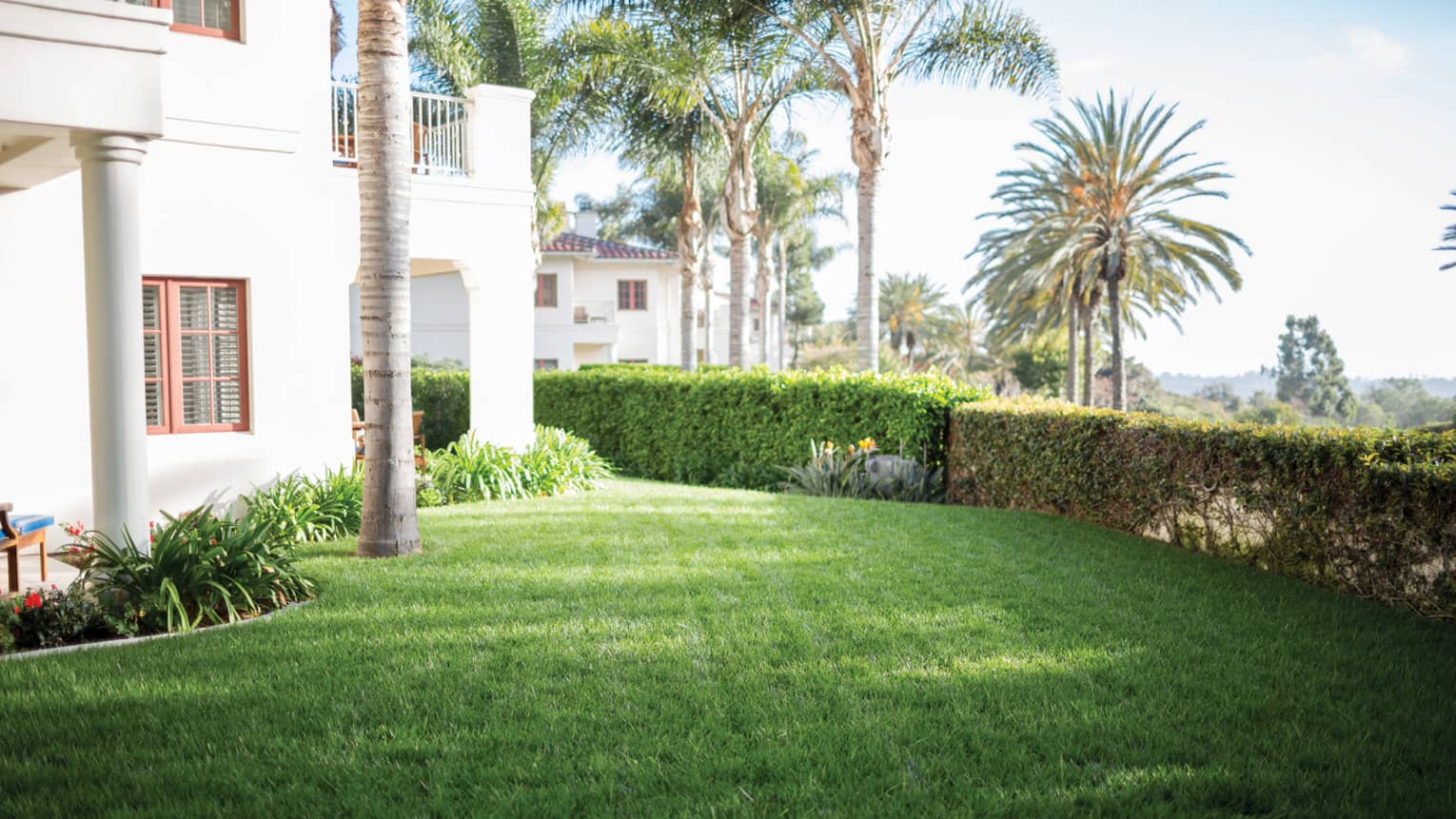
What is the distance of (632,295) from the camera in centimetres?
4272

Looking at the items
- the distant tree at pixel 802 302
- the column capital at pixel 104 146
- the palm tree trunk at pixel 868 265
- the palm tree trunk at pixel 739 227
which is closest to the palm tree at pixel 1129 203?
the palm tree trunk at pixel 739 227

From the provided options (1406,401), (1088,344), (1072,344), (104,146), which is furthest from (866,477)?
(1406,401)

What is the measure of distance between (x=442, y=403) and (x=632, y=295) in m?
22.8

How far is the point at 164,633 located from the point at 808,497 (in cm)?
771

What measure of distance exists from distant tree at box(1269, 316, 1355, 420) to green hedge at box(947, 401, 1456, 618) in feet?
195

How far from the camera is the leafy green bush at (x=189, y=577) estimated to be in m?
6.39

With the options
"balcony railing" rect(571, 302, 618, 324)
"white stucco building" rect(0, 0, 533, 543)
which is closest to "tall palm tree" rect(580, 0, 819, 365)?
"white stucco building" rect(0, 0, 533, 543)

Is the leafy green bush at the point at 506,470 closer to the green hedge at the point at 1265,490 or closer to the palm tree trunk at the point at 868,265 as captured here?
the palm tree trunk at the point at 868,265

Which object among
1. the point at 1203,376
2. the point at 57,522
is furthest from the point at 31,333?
the point at 1203,376

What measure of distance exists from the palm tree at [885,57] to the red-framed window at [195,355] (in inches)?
366

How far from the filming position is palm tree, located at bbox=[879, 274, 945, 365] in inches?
2611

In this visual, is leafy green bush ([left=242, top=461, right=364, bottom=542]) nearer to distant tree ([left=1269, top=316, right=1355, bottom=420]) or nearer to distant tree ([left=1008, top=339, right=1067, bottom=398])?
distant tree ([left=1008, top=339, right=1067, bottom=398])

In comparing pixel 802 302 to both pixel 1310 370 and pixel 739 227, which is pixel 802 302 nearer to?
pixel 1310 370

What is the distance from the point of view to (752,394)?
15.8 meters
